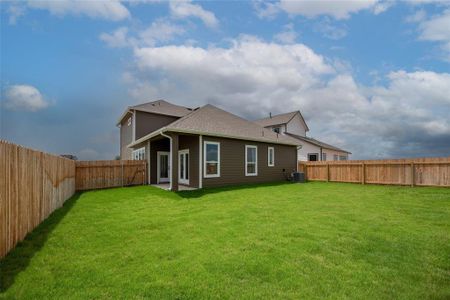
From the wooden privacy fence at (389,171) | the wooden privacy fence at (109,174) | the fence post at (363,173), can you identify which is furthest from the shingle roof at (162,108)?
the fence post at (363,173)

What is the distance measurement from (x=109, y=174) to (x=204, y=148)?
6391mm

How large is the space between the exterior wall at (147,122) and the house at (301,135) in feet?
45.5

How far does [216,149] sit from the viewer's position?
13.6 m

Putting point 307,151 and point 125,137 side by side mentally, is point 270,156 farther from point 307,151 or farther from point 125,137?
point 125,137

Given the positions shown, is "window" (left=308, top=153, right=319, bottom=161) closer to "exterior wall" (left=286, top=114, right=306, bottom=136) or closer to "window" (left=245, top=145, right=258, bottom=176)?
"exterior wall" (left=286, top=114, right=306, bottom=136)

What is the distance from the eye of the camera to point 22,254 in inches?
159

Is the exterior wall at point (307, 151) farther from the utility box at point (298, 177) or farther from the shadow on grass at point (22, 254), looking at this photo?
the shadow on grass at point (22, 254)

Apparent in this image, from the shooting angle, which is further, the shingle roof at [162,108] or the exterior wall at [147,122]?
the shingle roof at [162,108]

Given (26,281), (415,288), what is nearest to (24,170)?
(26,281)

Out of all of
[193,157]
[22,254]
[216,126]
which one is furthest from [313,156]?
[22,254]

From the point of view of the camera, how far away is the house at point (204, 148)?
12.9 metres

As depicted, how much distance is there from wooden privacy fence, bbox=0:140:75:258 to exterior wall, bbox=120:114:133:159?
44.1 ft

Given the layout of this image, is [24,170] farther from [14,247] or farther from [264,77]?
[264,77]

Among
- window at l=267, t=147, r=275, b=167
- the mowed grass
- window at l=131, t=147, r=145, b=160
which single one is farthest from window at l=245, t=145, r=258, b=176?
the mowed grass
